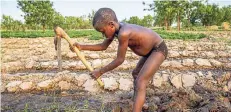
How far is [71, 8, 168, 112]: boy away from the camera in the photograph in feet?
8.31

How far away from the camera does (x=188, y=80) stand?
15.6 ft

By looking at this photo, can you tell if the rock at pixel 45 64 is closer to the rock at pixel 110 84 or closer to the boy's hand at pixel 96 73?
the rock at pixel 110 84

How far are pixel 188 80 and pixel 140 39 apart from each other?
2.35 meters

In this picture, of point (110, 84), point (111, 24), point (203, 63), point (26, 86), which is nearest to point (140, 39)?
point (111, 24)

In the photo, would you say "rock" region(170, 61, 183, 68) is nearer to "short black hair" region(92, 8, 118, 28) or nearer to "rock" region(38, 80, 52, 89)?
"rock" region(38, 80, 52, 89)

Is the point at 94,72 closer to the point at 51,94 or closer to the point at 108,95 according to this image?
the point at 108,95

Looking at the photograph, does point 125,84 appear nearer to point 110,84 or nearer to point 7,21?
point 110,84

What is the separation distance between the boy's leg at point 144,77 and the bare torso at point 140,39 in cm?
10

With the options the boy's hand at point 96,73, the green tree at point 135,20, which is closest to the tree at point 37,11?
the boy's hand at point 96,73

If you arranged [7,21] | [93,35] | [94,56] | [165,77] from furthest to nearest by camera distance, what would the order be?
1. [7,21]
2. [93,35]
3. [94,56]
4. [165,77]

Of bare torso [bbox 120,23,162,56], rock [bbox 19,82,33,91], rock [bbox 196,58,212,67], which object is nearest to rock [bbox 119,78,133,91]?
rock [bbox 19,82,33,91]

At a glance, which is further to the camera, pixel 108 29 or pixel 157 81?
pixel 157 81

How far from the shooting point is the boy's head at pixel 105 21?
2.50 meters

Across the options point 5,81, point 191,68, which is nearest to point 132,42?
point 5,81
